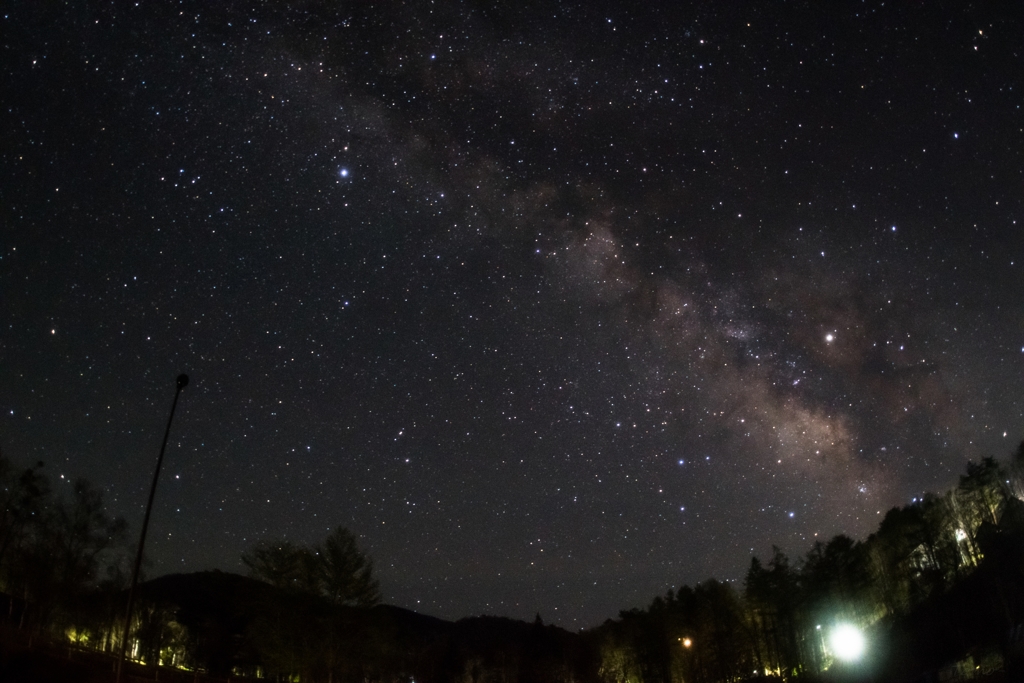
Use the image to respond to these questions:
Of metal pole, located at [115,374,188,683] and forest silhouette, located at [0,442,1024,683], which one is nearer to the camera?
metal pole, located at [115,374,188,683]

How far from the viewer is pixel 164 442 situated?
2078 centimetres

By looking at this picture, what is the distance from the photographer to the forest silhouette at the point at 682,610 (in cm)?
4178

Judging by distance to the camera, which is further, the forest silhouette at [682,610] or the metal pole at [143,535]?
the forest silhouette at [682,610]

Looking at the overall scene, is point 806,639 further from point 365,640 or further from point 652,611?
point 365,640

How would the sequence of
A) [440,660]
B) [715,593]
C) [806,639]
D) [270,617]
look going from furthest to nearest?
[440,660], [715,593], [806,639], [270,617]

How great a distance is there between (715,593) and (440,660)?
4108 cm

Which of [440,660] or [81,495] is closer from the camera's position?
[81,495]

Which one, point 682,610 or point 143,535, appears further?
point 682,610

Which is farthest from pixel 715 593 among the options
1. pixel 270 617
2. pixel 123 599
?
pixel 123 599

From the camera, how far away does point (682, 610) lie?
8000cm

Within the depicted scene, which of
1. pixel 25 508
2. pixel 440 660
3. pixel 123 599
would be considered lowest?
pixel 440 660

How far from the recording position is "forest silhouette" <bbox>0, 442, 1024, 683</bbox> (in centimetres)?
4178

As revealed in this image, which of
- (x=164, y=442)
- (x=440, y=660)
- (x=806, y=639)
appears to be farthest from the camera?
(x=440, y=660)

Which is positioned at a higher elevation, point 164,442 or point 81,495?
point 81,495
